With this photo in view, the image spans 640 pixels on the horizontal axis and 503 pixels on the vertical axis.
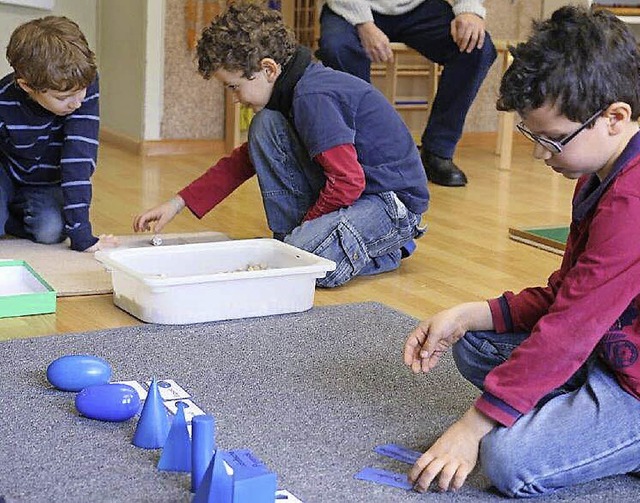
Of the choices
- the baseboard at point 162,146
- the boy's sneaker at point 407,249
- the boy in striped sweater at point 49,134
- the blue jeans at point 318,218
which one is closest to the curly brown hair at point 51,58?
the boy in striped sweater at point 49,134

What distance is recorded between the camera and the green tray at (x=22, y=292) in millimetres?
1593

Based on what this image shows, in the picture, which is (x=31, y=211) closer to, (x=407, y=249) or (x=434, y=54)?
(x=407, y=249)

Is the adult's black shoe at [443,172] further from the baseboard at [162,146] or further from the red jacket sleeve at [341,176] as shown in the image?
the red jacket sleeve at [341,176]

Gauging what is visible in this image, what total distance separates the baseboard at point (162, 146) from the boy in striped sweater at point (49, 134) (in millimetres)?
1254

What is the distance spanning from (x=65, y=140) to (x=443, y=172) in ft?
4.25

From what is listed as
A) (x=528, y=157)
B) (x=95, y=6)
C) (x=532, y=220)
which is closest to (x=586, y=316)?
(x=532, y=220)

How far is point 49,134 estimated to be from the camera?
2.03 m

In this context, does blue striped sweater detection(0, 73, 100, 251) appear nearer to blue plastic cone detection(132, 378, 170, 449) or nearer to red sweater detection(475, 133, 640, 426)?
blue plastic cone detection(132, 378, 170, 449)

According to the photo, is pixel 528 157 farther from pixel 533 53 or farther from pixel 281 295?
pixel 533 53

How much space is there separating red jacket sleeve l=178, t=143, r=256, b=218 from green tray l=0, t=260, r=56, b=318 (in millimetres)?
426

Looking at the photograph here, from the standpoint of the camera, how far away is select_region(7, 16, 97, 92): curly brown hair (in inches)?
72.3

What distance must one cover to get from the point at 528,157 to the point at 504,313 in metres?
2.61

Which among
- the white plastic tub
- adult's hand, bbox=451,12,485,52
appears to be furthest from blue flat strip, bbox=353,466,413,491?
adult's hand, bbox=451,12,485,52

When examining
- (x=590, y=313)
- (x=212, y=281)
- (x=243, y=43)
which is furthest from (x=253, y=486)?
(x=243, y=43)
